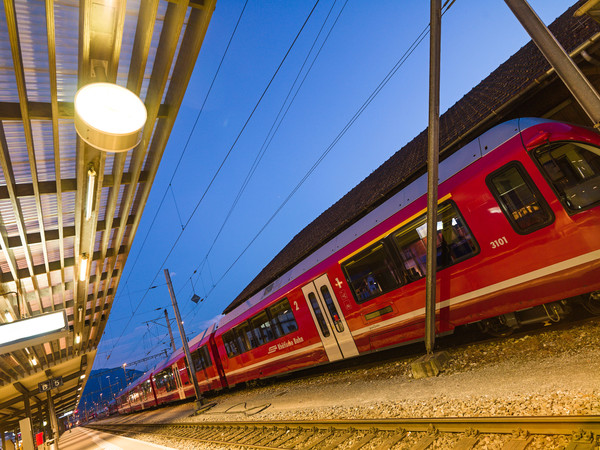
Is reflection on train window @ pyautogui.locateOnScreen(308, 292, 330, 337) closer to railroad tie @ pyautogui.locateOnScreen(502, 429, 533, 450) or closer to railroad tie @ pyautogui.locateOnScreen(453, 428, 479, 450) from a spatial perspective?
railroad tie @ pyautogui.locateOnScreen(453, 428, 479, 450)

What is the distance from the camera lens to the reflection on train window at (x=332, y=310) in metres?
8.80

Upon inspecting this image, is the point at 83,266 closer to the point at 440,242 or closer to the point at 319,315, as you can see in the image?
the point at 319,315

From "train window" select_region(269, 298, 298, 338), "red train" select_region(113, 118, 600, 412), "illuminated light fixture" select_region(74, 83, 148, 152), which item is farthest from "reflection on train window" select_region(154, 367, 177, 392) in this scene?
"illuminated light fixture" select_region(74, 83, 148, 152)

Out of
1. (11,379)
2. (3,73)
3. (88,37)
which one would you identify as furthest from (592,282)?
(11,379)

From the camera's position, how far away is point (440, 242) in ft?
21.9

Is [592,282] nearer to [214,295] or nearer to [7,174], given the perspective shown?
[7,174]

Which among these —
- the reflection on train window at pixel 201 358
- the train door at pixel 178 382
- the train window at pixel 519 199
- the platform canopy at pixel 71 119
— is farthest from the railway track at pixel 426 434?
the train door at pixel 178 382

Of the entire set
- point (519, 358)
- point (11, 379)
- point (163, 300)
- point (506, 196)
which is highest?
point (163, 300)

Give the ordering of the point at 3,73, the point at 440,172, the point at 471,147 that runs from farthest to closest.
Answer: the point at 440,172, the point at 471,147, the point at 3,73

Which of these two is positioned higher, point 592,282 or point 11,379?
point 11,379

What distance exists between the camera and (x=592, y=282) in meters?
4.95

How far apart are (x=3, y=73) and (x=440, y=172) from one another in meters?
7.17

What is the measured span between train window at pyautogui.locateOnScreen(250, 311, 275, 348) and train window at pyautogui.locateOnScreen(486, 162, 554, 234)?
26.3 ft

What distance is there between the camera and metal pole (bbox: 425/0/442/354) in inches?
223
